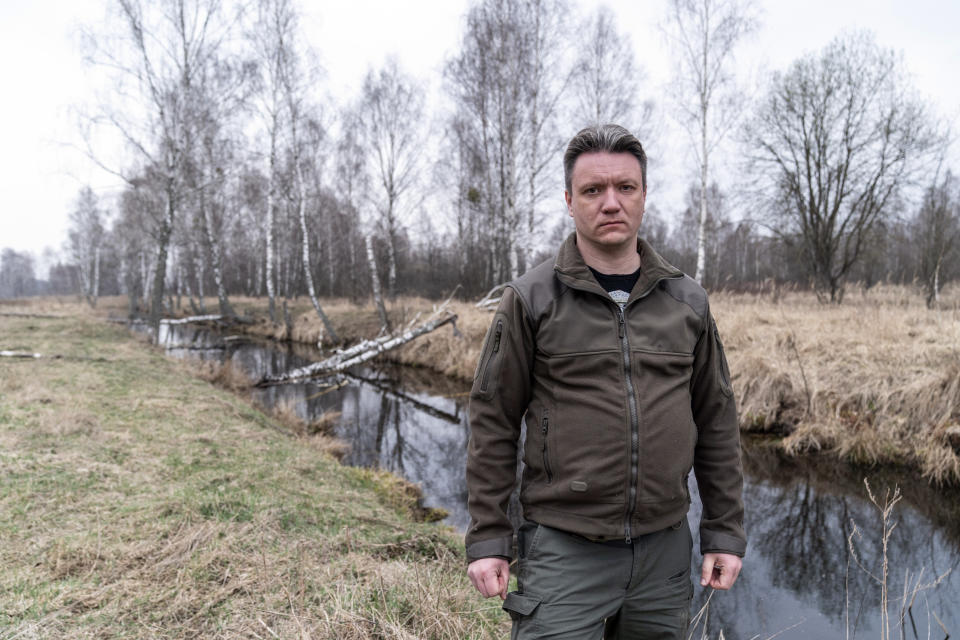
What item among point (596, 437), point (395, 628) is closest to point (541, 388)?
point (596, 437)

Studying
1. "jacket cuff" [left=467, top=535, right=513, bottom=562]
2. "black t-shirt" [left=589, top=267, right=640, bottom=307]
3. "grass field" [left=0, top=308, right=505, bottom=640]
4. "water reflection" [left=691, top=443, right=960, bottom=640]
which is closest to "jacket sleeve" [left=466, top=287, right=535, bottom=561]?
"jacket cuff" [left=467, top=535, right=513, bottom=562]

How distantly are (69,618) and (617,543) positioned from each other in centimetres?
243

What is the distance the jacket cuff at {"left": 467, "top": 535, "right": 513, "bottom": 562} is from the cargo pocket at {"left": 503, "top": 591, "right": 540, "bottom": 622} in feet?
0.34

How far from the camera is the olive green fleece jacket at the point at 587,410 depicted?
142 centimetres

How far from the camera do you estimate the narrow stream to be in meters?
3.77

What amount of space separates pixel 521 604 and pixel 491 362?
68 cm

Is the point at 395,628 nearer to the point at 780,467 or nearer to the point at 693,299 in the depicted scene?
the point at 693,299

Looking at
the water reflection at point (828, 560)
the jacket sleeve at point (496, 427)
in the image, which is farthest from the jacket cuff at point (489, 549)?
the water reflection at point (828, 560)

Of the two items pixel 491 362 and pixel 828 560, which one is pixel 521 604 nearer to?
pixel 491 362

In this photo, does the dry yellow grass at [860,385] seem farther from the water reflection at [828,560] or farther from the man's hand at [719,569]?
the man's hand at [719,569]

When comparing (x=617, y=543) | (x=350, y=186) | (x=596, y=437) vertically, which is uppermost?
(x=350, y=186)

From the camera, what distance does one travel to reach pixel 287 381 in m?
11.2

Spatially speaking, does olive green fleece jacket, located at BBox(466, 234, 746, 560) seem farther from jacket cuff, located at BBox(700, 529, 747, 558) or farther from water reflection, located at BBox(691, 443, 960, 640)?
water reflection, located at BBox(691, 443, 960, 640)

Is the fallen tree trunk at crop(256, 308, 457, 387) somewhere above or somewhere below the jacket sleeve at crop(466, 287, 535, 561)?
below
